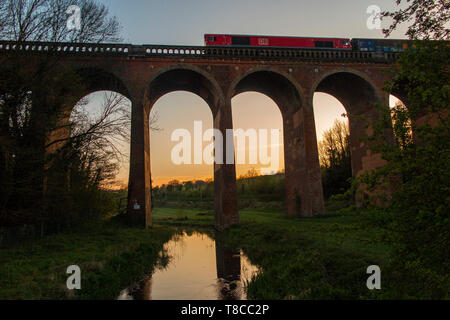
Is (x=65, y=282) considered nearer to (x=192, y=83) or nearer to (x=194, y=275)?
(x=194, y=275)

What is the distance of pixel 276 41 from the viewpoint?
22438 millimetres

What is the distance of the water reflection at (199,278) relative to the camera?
7.61 meters

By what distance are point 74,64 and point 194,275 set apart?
50.4 ft

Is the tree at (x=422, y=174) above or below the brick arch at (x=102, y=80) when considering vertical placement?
below

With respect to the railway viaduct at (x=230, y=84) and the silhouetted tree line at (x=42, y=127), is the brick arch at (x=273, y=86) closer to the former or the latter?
the railway viaduct at (x=230, y=84)

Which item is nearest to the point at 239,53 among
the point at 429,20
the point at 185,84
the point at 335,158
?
the point at 185,84

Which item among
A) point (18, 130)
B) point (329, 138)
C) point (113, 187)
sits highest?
point (329, 138)

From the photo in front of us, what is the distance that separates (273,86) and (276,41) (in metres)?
3.41

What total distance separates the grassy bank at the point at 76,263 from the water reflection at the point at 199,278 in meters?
0.61

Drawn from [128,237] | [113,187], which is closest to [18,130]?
[128,237]

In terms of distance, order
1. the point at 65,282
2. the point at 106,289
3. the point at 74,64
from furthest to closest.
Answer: the point at 74,64, the point at 106,289, the point at 65,282

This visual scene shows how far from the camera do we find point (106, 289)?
24.1ft

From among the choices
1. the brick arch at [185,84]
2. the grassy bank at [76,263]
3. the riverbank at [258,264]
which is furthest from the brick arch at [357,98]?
the grassy bank at [76,263]
